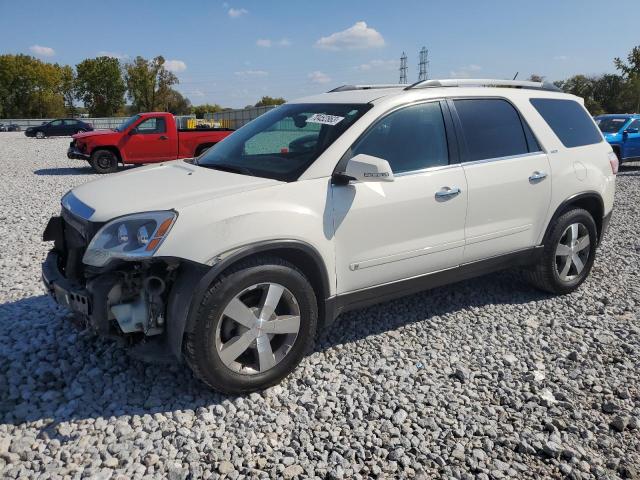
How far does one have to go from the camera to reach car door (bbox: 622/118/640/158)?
14.3 m

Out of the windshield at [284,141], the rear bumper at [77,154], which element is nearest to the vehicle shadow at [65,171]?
the rear bumper at [77,154]

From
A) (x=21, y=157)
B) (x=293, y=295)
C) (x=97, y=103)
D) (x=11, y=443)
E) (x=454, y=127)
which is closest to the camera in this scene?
(x=11, y=443)

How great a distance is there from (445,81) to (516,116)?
743 mm

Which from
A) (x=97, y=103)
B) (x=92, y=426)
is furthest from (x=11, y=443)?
(x=97, y=103)

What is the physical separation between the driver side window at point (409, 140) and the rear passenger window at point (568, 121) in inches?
49.1

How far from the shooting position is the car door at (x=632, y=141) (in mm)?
14258

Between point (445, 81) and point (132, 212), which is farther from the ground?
point (445, 81)

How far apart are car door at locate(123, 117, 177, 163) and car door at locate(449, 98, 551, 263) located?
12.3 meters

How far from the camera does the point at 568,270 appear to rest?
4871 mm

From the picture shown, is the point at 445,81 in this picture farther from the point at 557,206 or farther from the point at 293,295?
the point at 293,295

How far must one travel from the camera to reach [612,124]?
14.9m

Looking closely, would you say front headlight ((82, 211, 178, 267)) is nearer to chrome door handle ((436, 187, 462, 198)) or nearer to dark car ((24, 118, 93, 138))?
chrome door handle ((436, 187, 462, 198))

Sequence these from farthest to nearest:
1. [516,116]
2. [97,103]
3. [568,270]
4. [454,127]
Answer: [97,103], [568,270], [516,116], [454,127]

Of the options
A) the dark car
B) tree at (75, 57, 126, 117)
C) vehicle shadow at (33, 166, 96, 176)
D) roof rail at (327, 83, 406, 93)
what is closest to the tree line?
tree at (75, 57, 126, 117)
